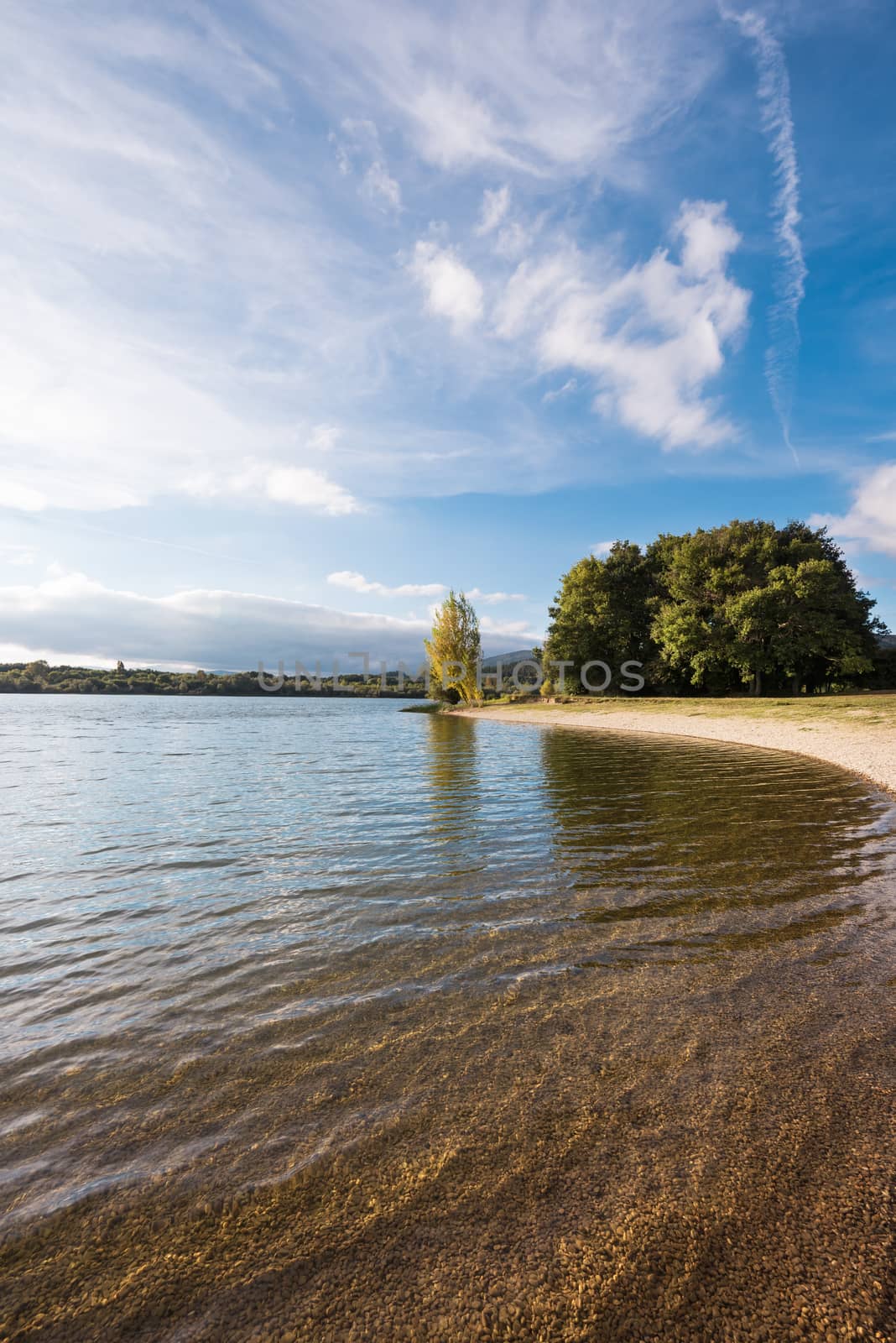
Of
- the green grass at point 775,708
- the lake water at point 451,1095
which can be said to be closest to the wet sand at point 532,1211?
the lake water at point 451,1095

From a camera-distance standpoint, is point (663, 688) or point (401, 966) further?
point (663, 688)

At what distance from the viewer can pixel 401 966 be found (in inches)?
214

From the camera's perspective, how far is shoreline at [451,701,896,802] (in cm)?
1800

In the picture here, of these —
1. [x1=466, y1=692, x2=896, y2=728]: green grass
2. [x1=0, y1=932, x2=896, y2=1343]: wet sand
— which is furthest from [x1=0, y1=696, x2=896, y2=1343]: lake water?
[x1=466, y1=692, x2=896, y2=728]: green grass

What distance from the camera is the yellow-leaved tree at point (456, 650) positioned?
6556cm

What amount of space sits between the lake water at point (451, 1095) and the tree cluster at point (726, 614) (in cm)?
4259

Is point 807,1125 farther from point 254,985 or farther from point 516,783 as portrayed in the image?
point 516,783

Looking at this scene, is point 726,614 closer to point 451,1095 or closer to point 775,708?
point 775,708

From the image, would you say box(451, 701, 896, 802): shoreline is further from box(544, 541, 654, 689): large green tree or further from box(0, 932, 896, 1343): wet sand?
box(0, 932, 896, 1343): wet sand

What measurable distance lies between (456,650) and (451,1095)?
6302 cm

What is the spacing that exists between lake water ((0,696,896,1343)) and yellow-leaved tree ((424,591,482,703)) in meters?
57.2

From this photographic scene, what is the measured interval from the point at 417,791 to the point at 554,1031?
10.9 meters

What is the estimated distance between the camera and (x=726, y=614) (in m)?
47.2

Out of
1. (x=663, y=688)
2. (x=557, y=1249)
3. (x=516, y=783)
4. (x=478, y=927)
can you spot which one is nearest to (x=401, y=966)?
(x=478, y=927)
